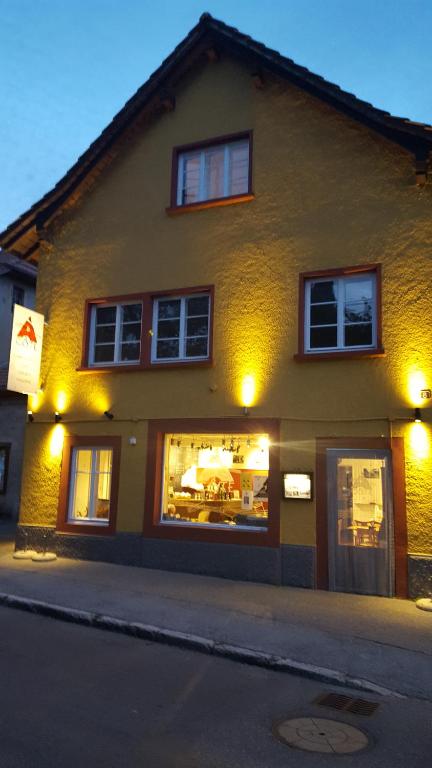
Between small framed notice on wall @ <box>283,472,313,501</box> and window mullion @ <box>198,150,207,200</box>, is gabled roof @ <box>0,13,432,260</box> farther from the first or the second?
small framed notice on wall @ <box>283,472,313,501</box>

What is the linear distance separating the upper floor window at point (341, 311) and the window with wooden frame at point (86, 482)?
4.37 metres

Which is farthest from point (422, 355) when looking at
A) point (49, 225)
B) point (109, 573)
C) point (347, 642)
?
point (49, 225)

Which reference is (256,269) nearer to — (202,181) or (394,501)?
(202,181)

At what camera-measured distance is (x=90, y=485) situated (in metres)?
12.2

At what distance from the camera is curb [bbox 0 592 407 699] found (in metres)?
5.96

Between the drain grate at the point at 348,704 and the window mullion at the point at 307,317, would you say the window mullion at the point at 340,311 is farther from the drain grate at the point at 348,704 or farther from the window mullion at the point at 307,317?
the drain grate at the point at 348,704

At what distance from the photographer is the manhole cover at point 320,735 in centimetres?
455

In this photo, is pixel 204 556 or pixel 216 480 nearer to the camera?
pixel 204 556

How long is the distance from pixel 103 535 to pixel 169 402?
2.89 m

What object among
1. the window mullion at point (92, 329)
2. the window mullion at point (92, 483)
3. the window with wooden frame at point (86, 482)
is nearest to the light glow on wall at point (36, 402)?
the window with wooden frame at point (86, 482)

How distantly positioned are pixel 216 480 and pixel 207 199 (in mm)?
5471

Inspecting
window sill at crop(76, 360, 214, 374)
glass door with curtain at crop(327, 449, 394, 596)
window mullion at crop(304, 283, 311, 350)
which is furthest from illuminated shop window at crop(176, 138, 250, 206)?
glass door with curtain at crop(327, 449, 394, 596)

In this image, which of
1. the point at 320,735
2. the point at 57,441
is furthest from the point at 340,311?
the point at 320,735

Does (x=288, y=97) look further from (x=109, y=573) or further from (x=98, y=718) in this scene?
(x=98, y=718)
